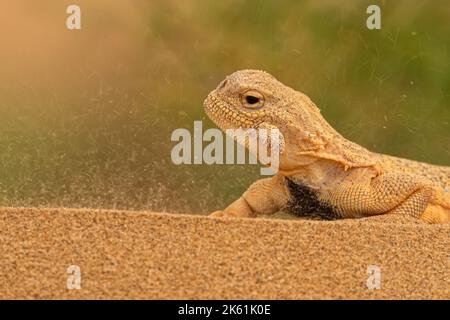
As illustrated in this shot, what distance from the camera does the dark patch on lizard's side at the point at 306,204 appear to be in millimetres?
5125

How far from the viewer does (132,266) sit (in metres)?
3.33

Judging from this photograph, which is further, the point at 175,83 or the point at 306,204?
the point at 175,83

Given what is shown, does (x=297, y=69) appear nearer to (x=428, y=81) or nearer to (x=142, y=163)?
(x=428, y=81)

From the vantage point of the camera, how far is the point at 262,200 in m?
5.41

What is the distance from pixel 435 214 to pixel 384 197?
1.69ft

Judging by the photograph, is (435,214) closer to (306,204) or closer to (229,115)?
(306,204)

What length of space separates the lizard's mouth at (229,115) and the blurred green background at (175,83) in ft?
6.17

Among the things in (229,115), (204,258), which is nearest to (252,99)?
(229,115)

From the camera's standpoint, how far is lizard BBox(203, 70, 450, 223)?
16.4 feet

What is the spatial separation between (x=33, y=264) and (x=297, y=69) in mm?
5173

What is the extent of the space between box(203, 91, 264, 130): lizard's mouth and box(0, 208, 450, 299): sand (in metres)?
1.37

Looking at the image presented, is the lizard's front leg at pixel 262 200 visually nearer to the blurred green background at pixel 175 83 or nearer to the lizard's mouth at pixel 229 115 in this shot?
the lizard's mouth at pixel 229 115

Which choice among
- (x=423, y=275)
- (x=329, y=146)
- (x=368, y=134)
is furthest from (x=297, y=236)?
(x=368, y=134)
